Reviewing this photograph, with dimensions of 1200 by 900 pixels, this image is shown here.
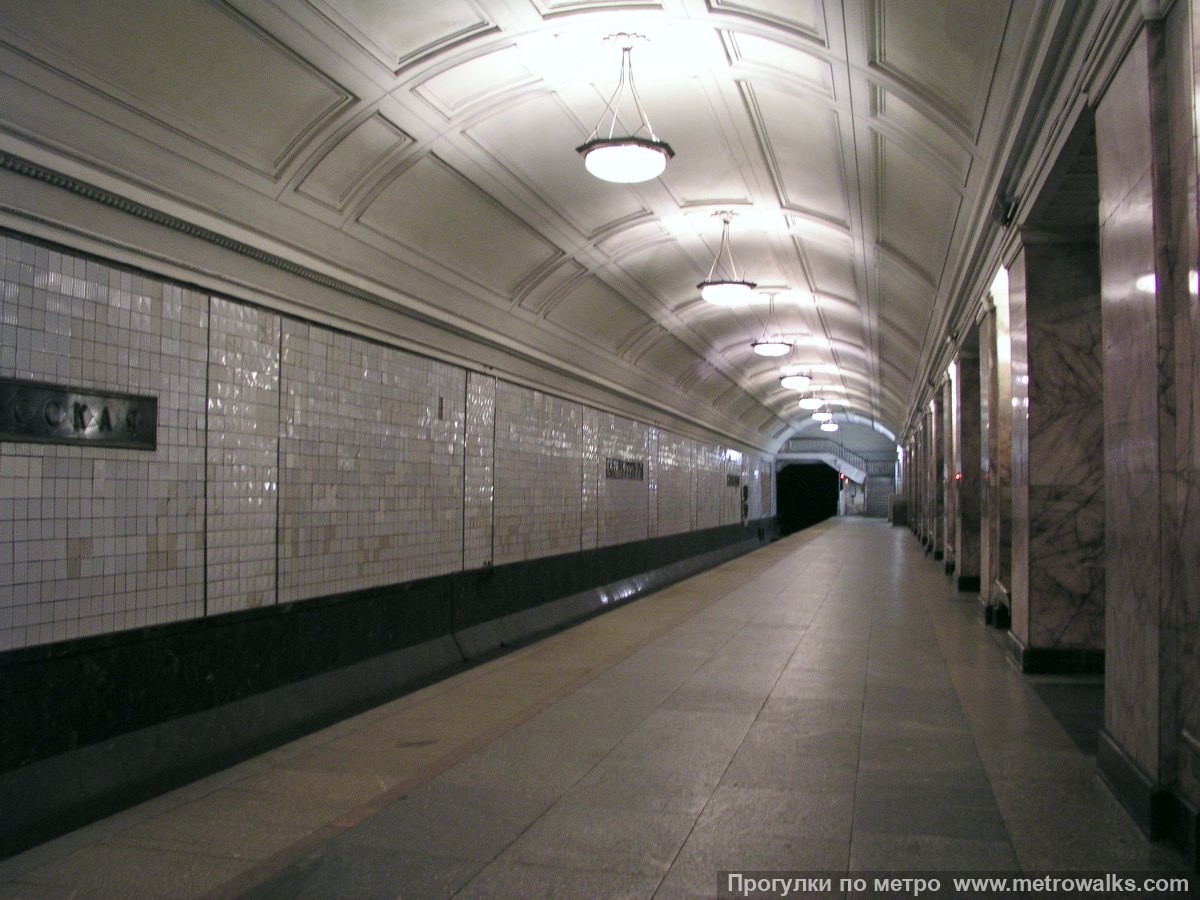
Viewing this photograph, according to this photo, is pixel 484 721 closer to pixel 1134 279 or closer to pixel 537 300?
pixel 1134 279

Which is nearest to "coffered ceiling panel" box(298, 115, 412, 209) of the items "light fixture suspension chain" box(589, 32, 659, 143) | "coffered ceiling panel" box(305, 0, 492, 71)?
"coffered ceiling panel" box(305, 0, 492, 71)

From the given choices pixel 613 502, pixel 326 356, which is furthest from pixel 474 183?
pixel 613 502

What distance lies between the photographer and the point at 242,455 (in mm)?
6238

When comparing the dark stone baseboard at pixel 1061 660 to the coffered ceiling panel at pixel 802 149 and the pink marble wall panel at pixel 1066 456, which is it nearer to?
the pink marble wall panel at pixel 1066 456

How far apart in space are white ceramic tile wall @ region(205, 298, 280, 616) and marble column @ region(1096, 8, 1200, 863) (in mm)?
5033

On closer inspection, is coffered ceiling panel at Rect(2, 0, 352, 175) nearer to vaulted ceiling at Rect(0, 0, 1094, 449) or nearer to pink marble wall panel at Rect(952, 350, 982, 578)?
vaulted ceiling at Rect(0, 0, 1094, 449)

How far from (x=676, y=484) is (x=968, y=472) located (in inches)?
310

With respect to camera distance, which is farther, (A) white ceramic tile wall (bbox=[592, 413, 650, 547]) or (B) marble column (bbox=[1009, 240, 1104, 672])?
(A) white ceramic tile wall (bbox=[592, 413, 650, 547])

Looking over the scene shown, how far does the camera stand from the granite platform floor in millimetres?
3557

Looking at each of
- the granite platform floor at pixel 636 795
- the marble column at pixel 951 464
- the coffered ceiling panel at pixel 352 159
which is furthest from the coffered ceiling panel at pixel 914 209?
the granite platform floor at pixel 636 795

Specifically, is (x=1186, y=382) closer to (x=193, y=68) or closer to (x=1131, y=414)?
(x=1131, y=414)

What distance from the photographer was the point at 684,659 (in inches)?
313

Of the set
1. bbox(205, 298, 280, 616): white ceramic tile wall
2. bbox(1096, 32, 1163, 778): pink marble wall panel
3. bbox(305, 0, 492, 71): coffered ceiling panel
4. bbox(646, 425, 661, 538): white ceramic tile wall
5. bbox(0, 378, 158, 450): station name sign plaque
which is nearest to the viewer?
bbox(1096, 32, 1163, 778): pink marble wall panel

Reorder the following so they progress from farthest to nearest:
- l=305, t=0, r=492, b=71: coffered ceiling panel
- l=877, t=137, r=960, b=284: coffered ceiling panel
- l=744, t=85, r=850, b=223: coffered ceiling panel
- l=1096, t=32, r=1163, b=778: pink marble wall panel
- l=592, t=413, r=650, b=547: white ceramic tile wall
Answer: l=592, t=413, r=650, b=547: white ceramic tile wall, l=877, t=137, r=960, b=284: coffered ceiling panel, l=744, t=85, r=850, b=223: coffered ceiling panel, l=305, t=0, r=492, b=71: coffered ceiling panel, l=1096, t=32, r=1163, b=778: pink marble wall panel
